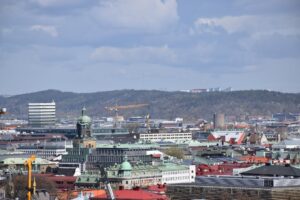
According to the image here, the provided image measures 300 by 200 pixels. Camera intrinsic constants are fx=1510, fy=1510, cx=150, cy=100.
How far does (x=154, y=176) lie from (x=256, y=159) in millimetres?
25905

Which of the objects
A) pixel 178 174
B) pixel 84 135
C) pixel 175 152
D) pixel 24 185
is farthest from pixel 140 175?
pixel 175 152

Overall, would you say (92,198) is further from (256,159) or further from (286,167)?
(256,159)

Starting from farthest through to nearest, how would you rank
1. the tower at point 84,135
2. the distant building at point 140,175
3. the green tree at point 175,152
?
the green tree at point 175,152
the tower at point 84,135
the distant building at point 140,175

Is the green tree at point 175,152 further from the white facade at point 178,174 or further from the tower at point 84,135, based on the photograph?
the white facade at point 178,174

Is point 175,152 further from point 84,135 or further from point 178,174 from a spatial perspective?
point 178,174

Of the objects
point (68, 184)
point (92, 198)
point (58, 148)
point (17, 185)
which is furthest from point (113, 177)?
point (58, 148)

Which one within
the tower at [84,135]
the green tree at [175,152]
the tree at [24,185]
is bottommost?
the tree at [24,185]

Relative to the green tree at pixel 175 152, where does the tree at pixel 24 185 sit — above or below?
below

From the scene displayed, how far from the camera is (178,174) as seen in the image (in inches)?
5034

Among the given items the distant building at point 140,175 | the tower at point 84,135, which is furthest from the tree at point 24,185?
the tower at point 84,135

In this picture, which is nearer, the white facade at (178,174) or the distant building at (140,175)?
the distant building at (140,175)

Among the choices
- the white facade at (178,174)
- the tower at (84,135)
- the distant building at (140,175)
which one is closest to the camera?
the distant building at (140,175)

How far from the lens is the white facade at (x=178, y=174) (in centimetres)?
12538

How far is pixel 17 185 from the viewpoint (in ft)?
347
